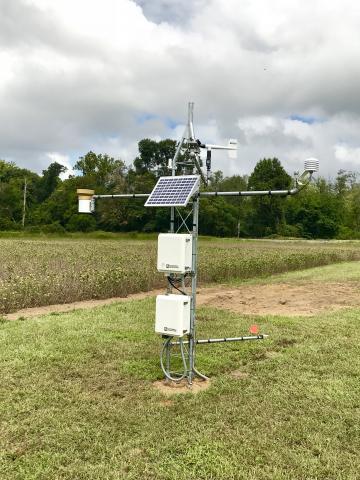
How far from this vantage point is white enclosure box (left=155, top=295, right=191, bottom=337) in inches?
169

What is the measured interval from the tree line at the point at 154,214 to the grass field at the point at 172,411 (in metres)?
38.9

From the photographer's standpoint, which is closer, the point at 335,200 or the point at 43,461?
the point at 43,461

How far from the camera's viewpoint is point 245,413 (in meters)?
3.95

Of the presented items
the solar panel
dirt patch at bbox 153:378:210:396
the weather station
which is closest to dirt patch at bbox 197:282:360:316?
dirt patch at bbox 153:378:210:396

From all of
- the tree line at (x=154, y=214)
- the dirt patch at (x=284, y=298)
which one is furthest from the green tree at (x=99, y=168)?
the dirt patch at (x=284, y=298)

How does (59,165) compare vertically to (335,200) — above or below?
above

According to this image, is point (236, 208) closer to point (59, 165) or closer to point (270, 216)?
point (270, 216)

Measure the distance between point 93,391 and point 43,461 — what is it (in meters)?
1.30

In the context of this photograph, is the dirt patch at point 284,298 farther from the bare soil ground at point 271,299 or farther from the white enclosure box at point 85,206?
the white enclosure box at point 85,206

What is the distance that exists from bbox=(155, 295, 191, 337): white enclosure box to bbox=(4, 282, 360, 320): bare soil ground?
4739 millimetres

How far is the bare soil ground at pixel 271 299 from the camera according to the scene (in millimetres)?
9141

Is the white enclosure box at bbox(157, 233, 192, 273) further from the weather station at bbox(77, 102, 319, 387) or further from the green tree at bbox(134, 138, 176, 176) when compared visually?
the green tree at bbox(134, 138, 176, 176)

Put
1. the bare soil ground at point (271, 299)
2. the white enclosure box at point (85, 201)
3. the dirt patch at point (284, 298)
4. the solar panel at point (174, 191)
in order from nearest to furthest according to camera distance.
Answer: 1. the solar panel at point (174, 191)
2. the white enclosure box at point (85, 201)
3. the bare soil ground at point (271, 299)
4. the dirt patch at point (284, 298)

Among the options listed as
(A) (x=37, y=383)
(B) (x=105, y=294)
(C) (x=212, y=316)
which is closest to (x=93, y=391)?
(A) (x=37, y=383)
